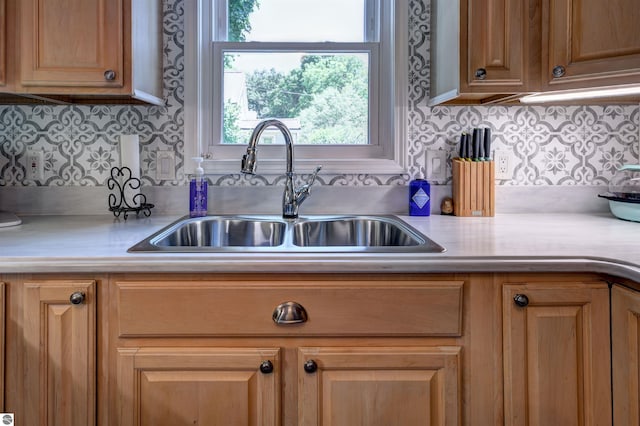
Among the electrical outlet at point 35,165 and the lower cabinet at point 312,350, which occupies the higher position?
the electrical outlet at point 35,165

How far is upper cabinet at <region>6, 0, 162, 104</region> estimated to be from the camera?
4.82ft

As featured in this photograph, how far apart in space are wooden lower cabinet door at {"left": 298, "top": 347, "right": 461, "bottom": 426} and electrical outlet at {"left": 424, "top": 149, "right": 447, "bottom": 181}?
891 mm

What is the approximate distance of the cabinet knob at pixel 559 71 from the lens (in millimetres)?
1476

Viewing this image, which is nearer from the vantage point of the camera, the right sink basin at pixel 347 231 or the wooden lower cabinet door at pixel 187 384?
the wooden lower cabinet door at pixel 187 384

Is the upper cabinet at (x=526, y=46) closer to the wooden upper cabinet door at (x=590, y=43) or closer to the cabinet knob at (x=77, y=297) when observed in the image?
the wooden upper cabinet door at (x=590, y=43)

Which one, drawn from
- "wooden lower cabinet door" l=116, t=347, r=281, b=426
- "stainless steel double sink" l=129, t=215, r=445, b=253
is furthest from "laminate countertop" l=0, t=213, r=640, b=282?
"stainless steel double sink" l=129, t=215, r=445, b=253

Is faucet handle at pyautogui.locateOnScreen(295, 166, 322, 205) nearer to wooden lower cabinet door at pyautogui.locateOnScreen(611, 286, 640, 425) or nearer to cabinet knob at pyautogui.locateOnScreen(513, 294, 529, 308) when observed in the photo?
cabinet knob at pyautogui.locateOnScreen(513, 294, 529, 308)

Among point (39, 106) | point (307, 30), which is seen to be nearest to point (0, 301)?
point (39, 106)

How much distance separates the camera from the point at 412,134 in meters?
1.90

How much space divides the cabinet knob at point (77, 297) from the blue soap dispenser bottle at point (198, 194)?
0.70m

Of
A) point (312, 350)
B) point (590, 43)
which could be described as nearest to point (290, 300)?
point (312, 350)

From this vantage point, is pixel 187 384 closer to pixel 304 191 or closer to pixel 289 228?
pixel 289 228

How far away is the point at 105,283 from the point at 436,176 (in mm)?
1277

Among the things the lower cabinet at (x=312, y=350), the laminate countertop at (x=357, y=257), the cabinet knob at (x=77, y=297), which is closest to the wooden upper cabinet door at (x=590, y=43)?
the laminate countertop at (x=357, y=257)
